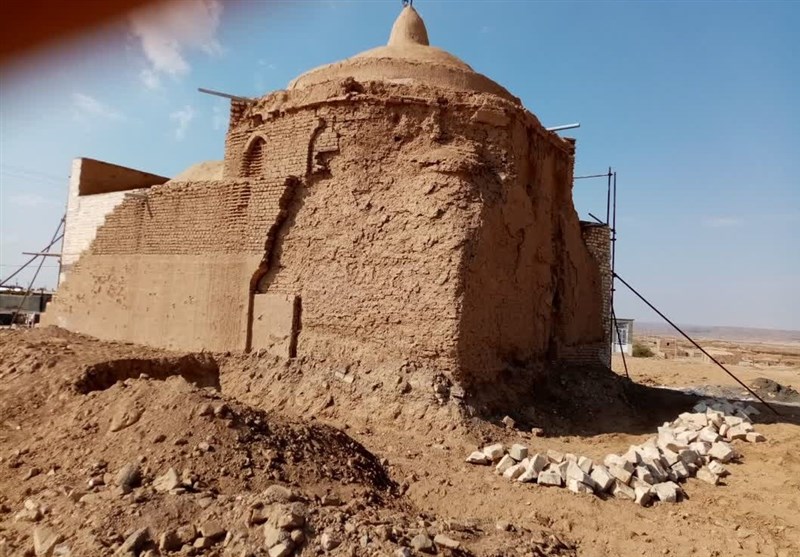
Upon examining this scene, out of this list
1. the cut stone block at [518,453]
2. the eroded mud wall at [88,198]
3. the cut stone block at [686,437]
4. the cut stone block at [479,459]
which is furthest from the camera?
the eroded mud wall at [88,198]

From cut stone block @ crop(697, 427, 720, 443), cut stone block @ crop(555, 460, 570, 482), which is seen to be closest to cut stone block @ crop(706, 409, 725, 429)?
cut stone block @ crop(697, 427, 720, 443)

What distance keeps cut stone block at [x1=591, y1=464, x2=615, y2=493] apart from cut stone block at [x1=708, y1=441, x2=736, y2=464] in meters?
2.34

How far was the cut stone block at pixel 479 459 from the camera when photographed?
676 cm

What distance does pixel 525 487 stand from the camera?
6086 millimetres

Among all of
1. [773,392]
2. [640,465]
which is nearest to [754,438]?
[640,465]

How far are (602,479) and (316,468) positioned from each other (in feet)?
10.0

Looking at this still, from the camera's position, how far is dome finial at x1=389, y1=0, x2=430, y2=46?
40.5ft

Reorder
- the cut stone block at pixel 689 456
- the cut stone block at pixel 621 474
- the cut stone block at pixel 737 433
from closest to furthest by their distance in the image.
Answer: the cut stone block at pixel 621 474
the cut stone block at pixel 689 456
the cut stone block at pixel 737 433

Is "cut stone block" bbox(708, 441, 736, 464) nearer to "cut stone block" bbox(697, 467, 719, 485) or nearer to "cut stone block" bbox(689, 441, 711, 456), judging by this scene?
"cut stone block" bbox(689, 441, 711, 456)

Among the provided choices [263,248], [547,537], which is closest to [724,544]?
[547,537]

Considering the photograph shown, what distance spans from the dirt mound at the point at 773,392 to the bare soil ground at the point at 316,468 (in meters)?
6.33

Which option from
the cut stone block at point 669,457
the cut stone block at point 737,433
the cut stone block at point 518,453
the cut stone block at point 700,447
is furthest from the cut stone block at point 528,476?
the cut stone block at point 737,433

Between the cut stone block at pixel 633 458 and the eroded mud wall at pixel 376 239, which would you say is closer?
the cut stone block at pixel 633 458

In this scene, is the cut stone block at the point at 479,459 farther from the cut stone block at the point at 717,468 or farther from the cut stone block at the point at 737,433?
the cut stone block at the point at 737,433
